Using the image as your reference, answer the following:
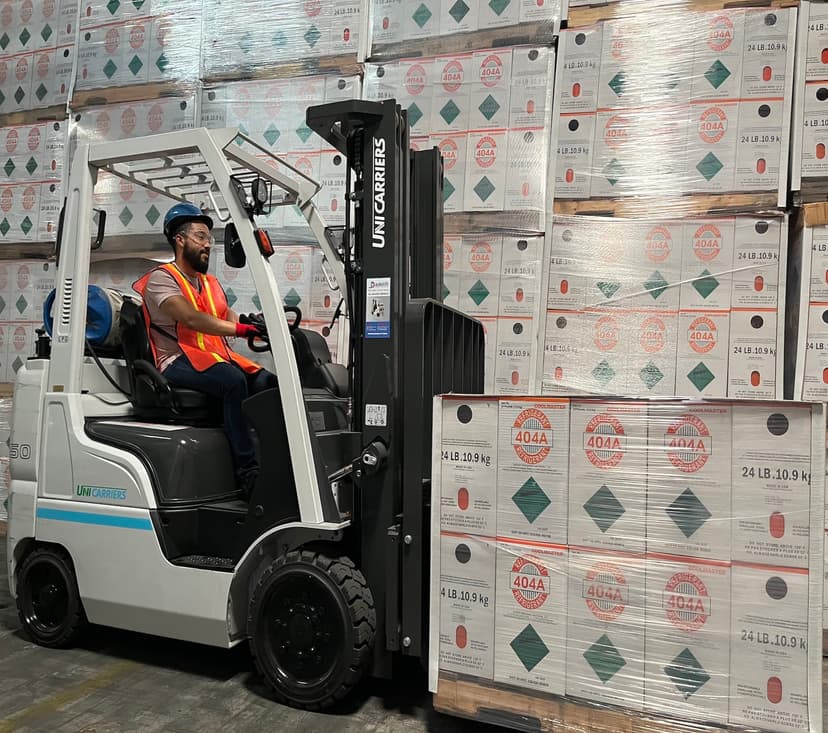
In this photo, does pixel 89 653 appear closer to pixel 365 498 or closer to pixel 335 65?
pixel 365 498

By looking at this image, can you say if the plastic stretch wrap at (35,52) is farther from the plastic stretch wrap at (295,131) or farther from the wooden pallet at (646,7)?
the wooden pallet at (646,7)

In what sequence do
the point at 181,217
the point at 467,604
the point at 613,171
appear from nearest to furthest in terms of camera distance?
the point at 467,604, the point at 181,217, the point at 613,171

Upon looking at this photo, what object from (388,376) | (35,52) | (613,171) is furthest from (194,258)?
(35,52)

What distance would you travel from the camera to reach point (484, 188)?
3.97 meters

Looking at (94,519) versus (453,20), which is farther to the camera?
(453,20)

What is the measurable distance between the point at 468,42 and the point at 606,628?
3374mm

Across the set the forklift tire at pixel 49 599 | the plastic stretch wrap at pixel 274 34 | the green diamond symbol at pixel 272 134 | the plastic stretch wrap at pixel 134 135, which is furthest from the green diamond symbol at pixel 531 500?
the plastic stretch wrap at pixel 134 135

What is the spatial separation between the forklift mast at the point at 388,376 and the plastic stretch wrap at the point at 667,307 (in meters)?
1.16

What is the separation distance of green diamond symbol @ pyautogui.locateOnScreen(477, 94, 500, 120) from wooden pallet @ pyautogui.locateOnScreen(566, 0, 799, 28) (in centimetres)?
61

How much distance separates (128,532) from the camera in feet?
9.48

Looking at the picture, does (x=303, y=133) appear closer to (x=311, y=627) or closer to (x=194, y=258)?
(x=194, y=258)

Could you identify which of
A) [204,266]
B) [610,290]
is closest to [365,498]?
[204,266]

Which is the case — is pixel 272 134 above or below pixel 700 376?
above

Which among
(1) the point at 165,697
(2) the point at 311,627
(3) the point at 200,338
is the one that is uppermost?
(3) the point at 200,338
